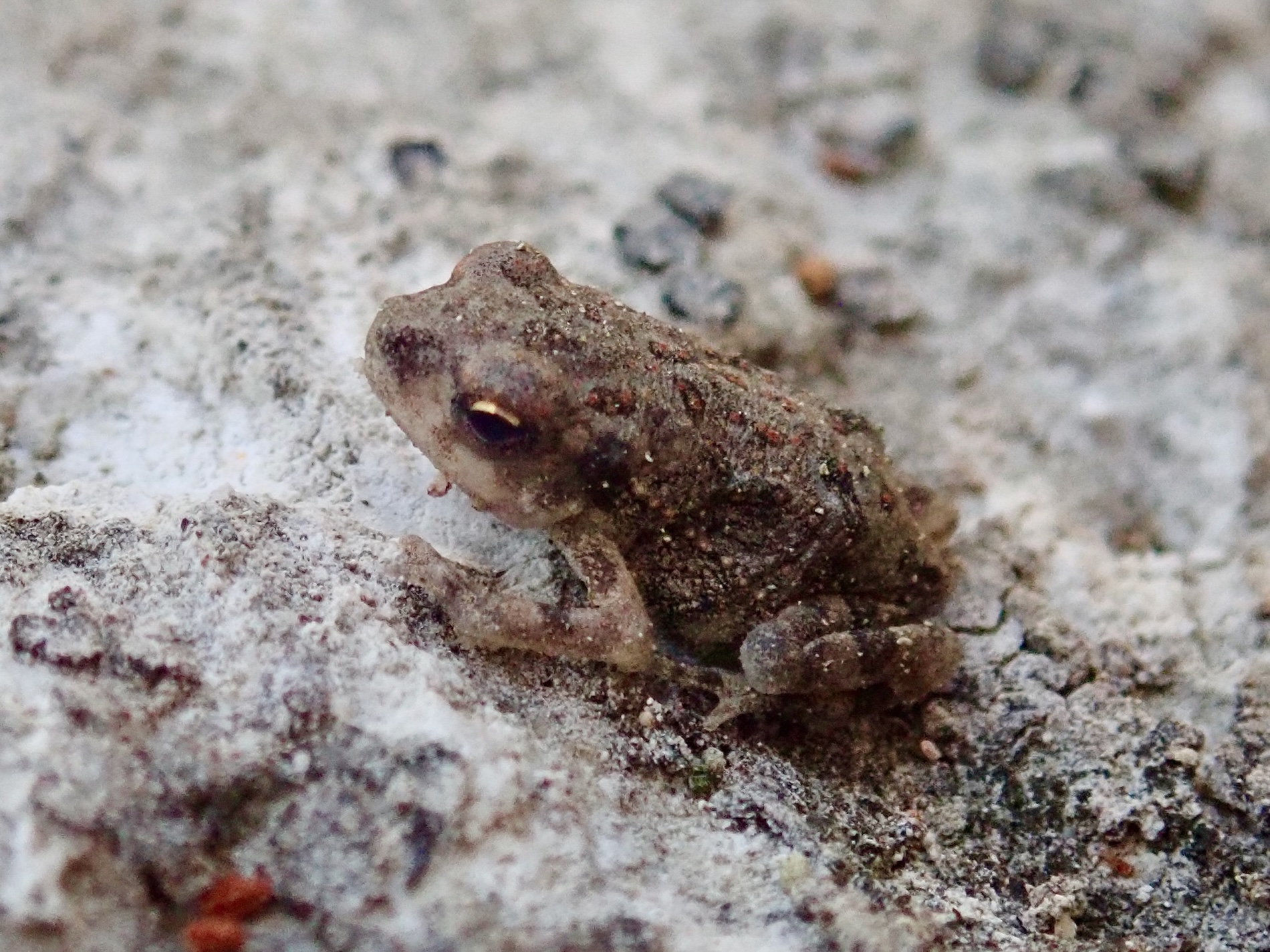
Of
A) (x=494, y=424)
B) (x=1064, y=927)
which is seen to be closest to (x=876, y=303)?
(x=494, y=424)

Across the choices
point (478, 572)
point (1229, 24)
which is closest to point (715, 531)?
point (478, 572)

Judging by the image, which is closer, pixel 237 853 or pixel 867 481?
pixel 237 853

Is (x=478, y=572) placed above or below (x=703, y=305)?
below

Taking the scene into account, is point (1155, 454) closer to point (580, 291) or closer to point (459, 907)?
point (580, 291)

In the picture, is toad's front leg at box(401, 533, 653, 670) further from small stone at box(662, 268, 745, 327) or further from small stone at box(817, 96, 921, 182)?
small stone at box(817, 96, 921, 182)

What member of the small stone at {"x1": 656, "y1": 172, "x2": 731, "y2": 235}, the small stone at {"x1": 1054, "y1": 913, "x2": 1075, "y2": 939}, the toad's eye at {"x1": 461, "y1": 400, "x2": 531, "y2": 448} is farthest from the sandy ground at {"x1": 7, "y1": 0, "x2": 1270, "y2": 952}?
the toad's eye at {"x1": 461, "y1": 400, "x2": 531, "y2": 448}

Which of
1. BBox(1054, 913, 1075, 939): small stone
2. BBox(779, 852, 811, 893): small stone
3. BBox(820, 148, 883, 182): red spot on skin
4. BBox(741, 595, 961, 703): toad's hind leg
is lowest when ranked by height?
Result: BBox(779, 852, 811, 893): small stone
